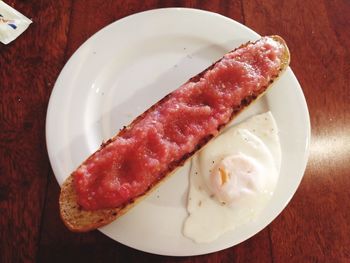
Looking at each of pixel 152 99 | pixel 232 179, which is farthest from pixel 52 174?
pixel 232 179

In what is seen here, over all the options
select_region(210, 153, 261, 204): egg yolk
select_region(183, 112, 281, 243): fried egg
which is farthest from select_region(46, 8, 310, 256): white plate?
select_region(210, 153, 261, 204): egg yolk

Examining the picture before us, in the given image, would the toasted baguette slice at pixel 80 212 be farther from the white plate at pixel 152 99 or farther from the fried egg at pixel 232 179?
the fried egg at pixel 232 179

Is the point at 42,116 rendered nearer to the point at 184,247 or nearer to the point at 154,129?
the point at 154,129

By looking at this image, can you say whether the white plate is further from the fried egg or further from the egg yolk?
the egg yolk

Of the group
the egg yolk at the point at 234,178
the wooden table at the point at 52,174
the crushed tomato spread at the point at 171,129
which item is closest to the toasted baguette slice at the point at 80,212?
the crushed tomato spread at the point at 171,129

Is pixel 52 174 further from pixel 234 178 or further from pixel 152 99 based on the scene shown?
pixel 234 178

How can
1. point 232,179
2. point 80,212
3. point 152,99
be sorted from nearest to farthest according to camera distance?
point 80,212 < point 232,179 < point 152,99
